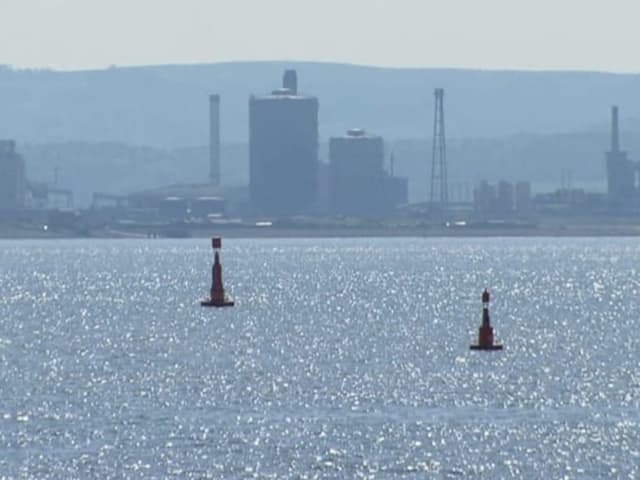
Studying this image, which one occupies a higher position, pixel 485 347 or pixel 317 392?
pixel 485 347

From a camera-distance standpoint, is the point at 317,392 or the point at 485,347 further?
the point at 485,347

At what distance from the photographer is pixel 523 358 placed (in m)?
80.9

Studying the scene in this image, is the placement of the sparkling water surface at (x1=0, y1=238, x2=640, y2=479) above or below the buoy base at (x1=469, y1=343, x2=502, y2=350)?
below

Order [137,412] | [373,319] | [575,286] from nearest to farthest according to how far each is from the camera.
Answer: [137,412] → [373,319] → [575,286]

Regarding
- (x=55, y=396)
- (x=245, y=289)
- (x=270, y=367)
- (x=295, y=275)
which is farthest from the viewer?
(x=295, y=275)

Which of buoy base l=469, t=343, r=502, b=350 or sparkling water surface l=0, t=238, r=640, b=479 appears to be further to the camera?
buoy base l=469, t=343, r=502, b=350

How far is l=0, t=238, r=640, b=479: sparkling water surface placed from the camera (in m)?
54.4

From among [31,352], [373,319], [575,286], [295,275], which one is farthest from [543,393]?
[295,275]

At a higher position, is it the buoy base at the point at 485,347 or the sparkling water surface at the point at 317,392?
the buoy base at the point at 485,347

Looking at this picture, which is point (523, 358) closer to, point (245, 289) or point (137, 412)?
point (137, 412)

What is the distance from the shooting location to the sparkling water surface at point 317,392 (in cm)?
5438

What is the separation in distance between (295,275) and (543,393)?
119806 millimetres

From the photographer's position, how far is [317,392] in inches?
2699

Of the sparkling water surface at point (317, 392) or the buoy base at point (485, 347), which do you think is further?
the buoy base at point (485, 347)
